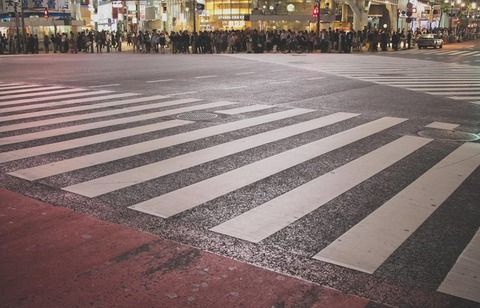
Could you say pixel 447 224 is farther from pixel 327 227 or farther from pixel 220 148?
pixel 220 148

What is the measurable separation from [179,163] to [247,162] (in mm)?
880

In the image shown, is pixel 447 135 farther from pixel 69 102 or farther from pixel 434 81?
pixel 434 81

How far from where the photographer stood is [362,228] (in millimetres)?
4555

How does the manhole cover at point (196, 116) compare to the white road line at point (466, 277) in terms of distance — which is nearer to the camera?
the white road line at point (466, 277)

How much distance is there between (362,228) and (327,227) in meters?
0.30

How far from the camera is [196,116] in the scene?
10156 millimetres

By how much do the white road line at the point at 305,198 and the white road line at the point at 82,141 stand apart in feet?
12.1

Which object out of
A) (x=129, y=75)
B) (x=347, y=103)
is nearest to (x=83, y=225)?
(x=347, y=103)

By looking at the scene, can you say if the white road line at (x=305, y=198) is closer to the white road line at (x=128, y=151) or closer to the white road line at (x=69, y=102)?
the white road line at (x=128, y=151)

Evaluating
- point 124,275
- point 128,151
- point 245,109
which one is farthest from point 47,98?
point 124,275

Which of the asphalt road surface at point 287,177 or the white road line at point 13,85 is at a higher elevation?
the white road line at point 13,85

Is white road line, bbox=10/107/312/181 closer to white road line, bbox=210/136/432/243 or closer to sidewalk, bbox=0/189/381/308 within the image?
sidewalk, bbox=0/189/381/308

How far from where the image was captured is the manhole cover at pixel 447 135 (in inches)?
327

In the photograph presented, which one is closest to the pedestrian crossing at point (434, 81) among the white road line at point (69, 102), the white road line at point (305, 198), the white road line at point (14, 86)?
the white road line at point (305, 198)
